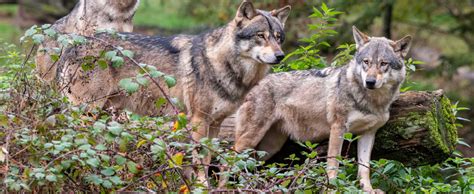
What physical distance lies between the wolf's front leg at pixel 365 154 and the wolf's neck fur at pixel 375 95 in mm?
275

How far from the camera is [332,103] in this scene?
26.7ft

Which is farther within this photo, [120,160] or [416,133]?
[416,133]

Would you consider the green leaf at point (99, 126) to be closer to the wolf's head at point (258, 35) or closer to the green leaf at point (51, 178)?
the green leaf at point (51, 178)

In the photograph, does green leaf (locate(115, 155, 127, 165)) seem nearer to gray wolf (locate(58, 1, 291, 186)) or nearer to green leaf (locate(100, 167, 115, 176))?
green leaf (locate(100, 167, 115, 176))

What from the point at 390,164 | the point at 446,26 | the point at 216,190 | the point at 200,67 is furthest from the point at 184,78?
the point at 446,26

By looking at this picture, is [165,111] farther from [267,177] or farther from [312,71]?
[267,177]

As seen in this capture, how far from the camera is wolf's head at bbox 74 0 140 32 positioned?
9133 millimetres

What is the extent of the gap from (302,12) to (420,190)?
824cm

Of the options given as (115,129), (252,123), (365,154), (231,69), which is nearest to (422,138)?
(365,154)

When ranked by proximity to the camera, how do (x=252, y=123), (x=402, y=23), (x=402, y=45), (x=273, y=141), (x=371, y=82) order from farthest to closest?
(x=402, y=23) < (x=273, y=141) < (x=252, y=123) < (x=402, y=45) < (x=371, y=82)

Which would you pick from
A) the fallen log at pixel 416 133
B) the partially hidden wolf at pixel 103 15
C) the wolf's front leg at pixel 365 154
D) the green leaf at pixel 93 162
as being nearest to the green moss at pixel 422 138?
the fallen log at pixel 416 133

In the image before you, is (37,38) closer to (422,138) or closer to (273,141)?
(273,141)

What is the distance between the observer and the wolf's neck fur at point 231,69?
783cm

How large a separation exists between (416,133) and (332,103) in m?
0.81
